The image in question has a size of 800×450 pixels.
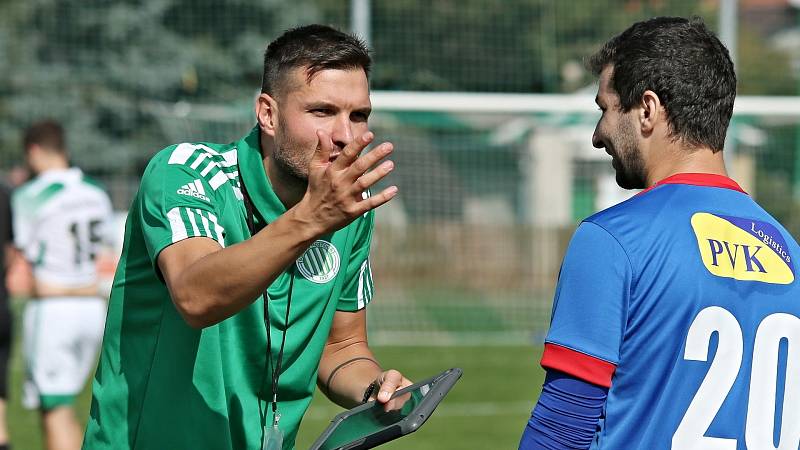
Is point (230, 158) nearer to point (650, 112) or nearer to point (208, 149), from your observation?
point (208, 149)

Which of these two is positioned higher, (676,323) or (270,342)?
(676,323)

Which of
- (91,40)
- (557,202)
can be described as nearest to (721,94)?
(557,202)

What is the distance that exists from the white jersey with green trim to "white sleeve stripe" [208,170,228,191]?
18.4 ft

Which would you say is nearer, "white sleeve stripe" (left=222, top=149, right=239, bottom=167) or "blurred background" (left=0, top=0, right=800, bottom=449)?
"white sleeve stripe" (left=222, top=149, right=239, bottom=167)

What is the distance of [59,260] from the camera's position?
28.6 feet

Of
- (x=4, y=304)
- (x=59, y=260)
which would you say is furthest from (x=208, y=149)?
(x=59, y=260)

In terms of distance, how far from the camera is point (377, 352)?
16.6 m

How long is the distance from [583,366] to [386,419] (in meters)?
0.64

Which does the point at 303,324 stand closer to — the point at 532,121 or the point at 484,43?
the point at 484,43

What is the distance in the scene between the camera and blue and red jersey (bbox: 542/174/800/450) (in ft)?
8.87

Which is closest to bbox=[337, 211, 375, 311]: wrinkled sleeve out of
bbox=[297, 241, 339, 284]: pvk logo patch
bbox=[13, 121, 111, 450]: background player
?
bbox=[297, 241, 339, 284]: pvk logo patch

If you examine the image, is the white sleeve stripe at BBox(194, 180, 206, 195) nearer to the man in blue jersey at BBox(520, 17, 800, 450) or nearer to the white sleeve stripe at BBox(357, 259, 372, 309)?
the white sleeve stripe at BBox(357, 259, 372, 309)

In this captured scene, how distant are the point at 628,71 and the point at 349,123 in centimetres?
85

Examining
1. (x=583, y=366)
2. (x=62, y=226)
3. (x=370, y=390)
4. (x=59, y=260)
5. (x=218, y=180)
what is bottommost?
(x=59, y=260)
